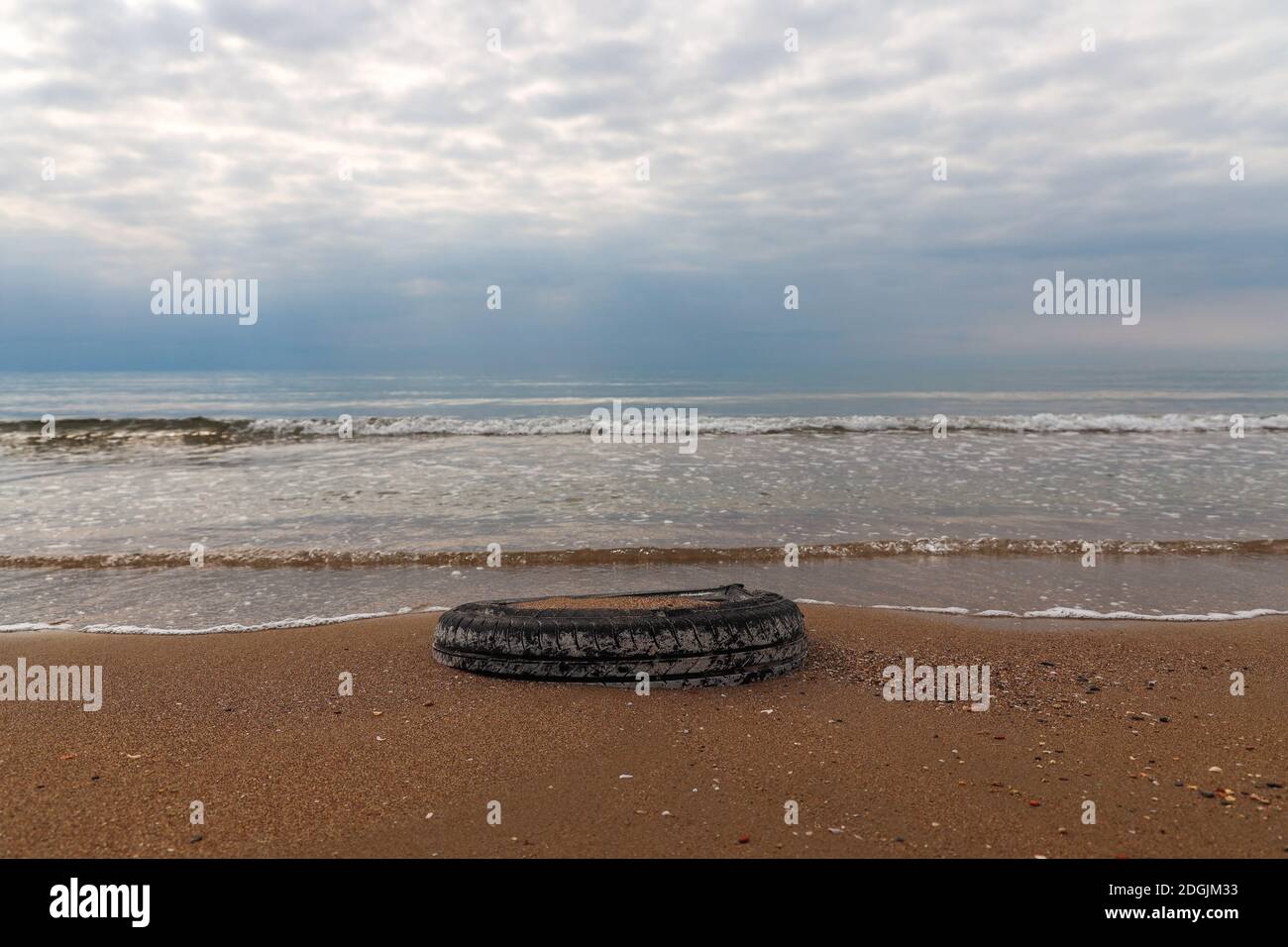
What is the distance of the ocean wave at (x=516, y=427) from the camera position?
26.2 meters

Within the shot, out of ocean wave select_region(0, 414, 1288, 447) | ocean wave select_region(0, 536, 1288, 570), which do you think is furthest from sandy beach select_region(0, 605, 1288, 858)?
ocean wave select_region(0, 414, 1288, 447)

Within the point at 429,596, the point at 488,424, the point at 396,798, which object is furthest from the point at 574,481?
the point at 488,424

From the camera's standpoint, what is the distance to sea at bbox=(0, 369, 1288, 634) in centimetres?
802

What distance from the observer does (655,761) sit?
4141 millimetres

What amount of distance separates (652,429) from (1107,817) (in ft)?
80.9

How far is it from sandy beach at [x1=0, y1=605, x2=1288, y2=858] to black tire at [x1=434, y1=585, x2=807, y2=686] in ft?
0.38

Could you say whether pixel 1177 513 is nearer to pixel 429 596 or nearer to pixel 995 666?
pixel 995 666

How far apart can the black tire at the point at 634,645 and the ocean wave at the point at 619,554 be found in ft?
12.6

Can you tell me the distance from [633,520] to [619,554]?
6.36 ft

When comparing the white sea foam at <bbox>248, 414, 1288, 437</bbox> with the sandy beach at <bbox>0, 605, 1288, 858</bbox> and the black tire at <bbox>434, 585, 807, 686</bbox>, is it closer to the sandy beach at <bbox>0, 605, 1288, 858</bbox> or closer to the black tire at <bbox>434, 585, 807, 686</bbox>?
the black tire at <bbox>434, 585, 807, 686</bbox>

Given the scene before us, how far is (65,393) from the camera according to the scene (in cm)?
4741

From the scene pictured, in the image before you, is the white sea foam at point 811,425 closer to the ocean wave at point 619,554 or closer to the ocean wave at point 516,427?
the ocean wave at point 516,427

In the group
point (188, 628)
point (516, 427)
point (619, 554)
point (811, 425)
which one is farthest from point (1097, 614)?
point (516, 427)

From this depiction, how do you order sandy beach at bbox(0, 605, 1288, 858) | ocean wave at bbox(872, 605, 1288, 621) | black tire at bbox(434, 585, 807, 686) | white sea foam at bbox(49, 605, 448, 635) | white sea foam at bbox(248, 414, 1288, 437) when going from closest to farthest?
sandy beach at bbox(0, 605, 1288, 858) → black tire at bbox(434, 585, 807, 686) → white sea foam at bbox(49, 605, 448, 635) → ocean wave at bbox(872, 605, 1288, 621) → white sea foam at bbox(248, 414, 1288, 437)
